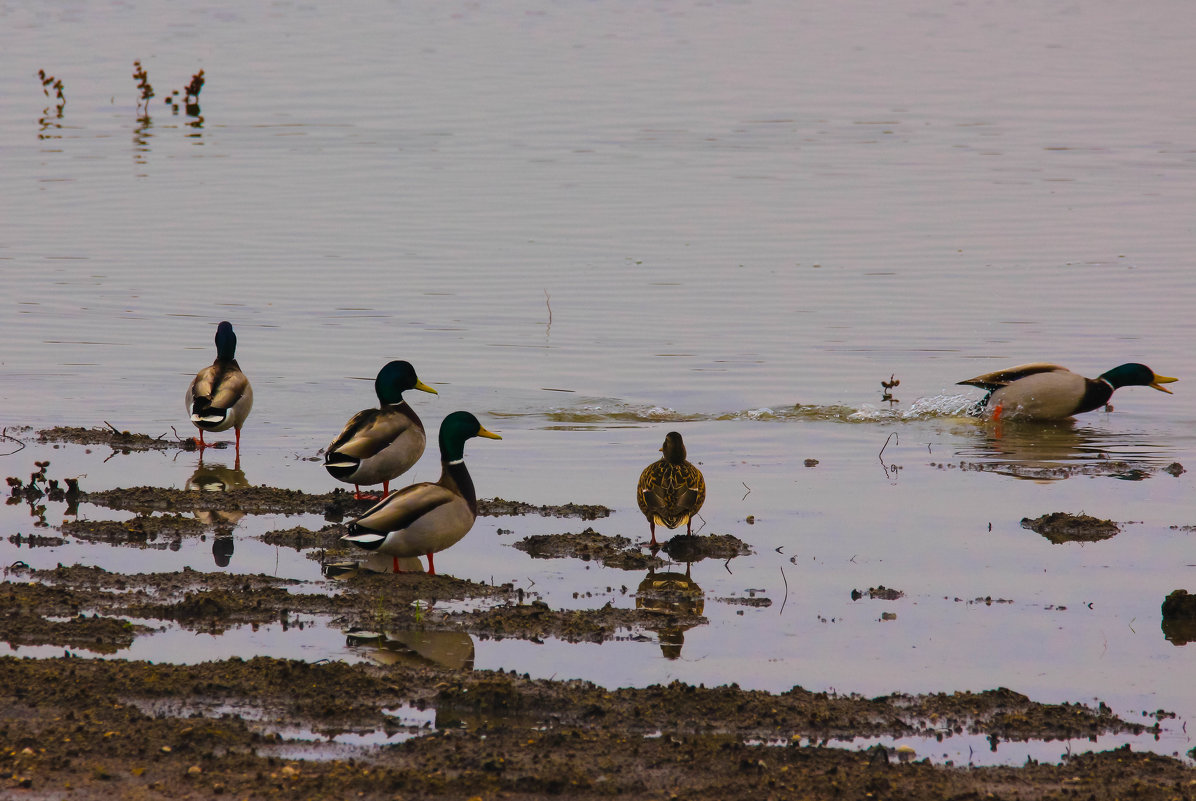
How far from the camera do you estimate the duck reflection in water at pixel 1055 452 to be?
37.8 feet

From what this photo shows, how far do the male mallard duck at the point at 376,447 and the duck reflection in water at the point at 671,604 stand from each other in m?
2.24

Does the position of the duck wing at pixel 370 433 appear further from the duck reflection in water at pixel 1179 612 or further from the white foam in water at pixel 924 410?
the white foam in water at pixel 924 410

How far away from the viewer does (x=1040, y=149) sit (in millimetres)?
30516

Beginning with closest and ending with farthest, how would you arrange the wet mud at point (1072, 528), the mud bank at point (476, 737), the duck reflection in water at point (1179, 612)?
1. the mud bank at point (476, 737)
2. the duck reflection in water at point (1179, 612)
3. the wet mud at point (1072, 528)

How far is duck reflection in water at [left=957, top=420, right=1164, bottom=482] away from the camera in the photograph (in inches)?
454

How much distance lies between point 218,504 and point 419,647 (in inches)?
117

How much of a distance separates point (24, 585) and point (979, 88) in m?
37.4

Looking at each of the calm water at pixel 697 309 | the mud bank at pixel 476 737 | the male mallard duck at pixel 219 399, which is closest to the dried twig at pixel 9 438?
the calm water at pixel 697 309

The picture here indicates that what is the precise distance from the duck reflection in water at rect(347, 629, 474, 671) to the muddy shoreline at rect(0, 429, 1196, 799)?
14mm

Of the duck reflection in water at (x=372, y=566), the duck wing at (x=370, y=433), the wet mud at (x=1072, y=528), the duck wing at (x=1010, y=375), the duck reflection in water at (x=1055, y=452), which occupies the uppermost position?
the duck wing at (x=1010, y=375)

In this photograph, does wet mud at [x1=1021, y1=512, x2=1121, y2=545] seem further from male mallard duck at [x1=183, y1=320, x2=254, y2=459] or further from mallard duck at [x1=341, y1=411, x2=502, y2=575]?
male mallard duck at [x1=183, y1=320, x2=254, y2=459]

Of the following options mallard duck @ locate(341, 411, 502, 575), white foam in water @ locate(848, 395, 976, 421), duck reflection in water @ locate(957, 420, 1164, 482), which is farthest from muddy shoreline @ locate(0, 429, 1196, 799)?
white foam in water @ locate(848, 395, 976, 421)

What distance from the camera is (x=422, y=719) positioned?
229 inches

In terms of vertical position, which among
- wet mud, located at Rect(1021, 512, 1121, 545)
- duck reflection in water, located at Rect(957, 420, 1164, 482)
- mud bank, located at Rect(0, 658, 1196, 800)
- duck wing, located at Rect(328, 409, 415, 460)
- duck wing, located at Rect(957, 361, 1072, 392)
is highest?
duck wing, located at Rect(957, 361, 1072, 392)
